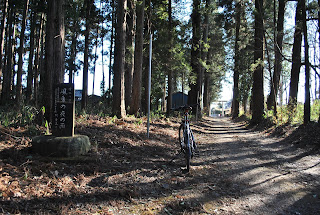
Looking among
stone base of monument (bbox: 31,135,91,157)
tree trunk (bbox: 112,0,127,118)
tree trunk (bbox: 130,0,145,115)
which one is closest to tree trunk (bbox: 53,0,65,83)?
stone base of monument (bbox: 31,135,91,157)

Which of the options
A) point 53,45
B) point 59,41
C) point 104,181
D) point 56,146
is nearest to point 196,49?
point 59,41

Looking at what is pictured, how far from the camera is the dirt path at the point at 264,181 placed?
3445 millimetres

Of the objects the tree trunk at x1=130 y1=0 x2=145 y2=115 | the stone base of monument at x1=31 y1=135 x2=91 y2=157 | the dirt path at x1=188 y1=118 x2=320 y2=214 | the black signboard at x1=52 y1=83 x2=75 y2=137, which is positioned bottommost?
the dirt path at x1=188 y1=118 x2=320 y2=214

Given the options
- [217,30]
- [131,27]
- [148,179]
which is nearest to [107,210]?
[148,179]

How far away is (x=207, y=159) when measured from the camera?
6.59 meters

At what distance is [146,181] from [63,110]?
2.37m

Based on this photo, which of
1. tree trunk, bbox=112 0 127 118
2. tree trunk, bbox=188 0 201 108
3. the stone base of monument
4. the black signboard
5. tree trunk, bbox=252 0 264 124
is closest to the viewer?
the stone base of monument

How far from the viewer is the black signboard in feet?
16.6

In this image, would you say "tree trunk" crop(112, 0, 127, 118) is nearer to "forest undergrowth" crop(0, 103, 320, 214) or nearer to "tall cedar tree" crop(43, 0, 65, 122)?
"tall cedar tree" crop(43, 0, 65, 122)

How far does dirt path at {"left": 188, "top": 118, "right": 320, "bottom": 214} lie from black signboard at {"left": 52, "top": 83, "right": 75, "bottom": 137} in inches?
123

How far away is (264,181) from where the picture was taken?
4570 millimetres

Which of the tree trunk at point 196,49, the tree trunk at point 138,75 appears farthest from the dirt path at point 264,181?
the tree trunk at point 196,49

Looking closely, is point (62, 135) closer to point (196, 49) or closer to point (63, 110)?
point (63, 110)

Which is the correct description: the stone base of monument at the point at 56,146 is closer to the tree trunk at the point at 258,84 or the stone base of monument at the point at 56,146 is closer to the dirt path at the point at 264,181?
the dirt path at the point at 264,181
